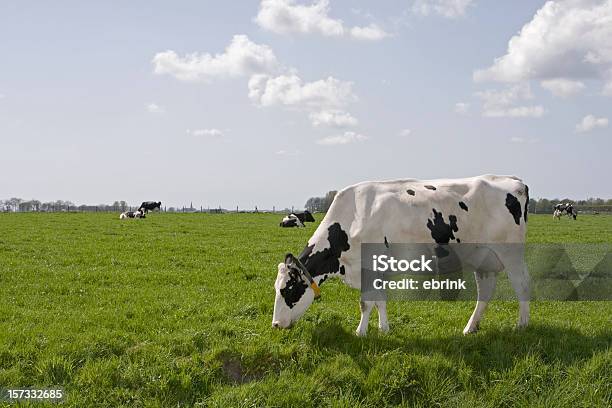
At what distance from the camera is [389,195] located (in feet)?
27.6

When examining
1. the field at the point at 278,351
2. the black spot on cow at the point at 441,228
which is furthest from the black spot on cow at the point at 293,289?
the black spot on cow at the point at 441,228

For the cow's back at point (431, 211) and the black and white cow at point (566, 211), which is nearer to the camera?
the cow's back at point (431, 211)

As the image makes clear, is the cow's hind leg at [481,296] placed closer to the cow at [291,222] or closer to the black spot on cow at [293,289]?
the black spot on cow at [293,289]

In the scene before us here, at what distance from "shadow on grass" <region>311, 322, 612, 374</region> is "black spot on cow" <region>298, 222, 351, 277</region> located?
3.09 ft

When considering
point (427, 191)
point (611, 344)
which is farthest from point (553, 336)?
point (427, 191)

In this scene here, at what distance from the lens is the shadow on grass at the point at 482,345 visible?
23.2 ft

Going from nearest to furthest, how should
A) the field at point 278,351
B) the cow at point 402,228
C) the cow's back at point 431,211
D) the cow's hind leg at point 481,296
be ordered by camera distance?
the field at point 278,351 < the cow at point 402,228 < the cow's back at point 431,211 < the cow's hind leg at point 481,296

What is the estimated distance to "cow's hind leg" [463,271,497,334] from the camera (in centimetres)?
845

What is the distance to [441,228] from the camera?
8.27m

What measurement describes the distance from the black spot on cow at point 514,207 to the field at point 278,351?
192cm

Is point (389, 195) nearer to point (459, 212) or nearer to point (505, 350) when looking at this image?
point (459, 212)

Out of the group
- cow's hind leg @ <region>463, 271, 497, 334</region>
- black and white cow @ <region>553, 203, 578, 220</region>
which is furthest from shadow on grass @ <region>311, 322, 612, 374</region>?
black and white cow @ <region>553, 203, 578, 220</region>

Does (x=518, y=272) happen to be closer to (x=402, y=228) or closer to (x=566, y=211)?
(x=402, y=228)

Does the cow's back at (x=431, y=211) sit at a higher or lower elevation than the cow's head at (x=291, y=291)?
higher
